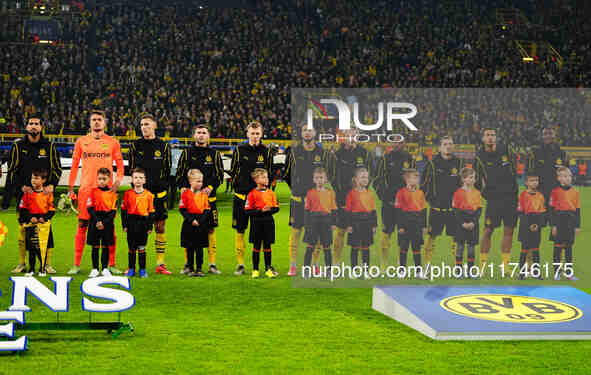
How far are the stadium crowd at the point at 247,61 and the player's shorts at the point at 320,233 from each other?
59.2ft

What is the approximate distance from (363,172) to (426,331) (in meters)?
1.98

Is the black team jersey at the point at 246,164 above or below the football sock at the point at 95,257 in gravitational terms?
above

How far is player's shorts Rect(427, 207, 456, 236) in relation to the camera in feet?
24.0

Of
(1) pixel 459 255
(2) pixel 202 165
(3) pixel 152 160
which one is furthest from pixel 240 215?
(1) pixel 459 255

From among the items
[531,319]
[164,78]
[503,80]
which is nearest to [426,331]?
[531,319]

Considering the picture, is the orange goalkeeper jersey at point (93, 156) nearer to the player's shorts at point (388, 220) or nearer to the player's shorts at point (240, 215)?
the player's shorts at point (240, 215)

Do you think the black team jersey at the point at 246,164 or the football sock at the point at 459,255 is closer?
the football sock at the point at 459,255

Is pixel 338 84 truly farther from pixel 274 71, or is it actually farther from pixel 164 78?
pixel 164 78

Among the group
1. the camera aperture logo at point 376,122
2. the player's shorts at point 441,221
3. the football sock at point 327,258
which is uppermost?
the camera aperture logo at point 376,122

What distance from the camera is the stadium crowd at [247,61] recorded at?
2706 centimetres

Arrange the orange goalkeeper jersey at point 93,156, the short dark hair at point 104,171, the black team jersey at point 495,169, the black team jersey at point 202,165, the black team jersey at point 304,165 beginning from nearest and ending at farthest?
the black team jersey at point 495,169 → the black team jersey at point 304,165 → the short dark hair at point 104,171 → the orange goalkeeper jersey at point 93,156 → the black team jersey at point 202,165

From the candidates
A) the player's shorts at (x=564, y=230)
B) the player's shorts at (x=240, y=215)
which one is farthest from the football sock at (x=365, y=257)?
the player's shorts at (x=564, y=230)

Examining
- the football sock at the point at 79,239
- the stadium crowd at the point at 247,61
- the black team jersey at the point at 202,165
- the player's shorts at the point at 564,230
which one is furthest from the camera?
Answer: the stadium crowd at the point at 247,61

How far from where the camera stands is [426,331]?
5836 millimetres
